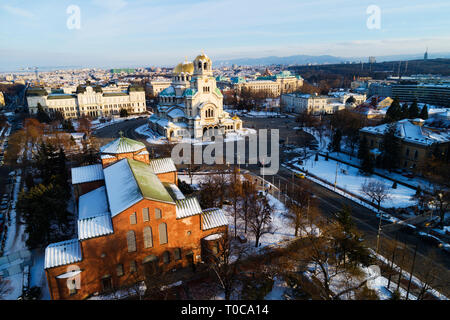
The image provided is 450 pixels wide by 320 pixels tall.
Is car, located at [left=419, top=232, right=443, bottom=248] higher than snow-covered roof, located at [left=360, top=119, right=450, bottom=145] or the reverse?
the reverse

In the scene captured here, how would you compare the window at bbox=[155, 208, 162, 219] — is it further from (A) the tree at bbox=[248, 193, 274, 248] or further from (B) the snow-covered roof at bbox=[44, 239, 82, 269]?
(A) the tree at bbox=[248, 193, 274, 248]

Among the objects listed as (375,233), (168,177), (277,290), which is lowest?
(375,233)

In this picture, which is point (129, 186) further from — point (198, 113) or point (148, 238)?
point (198, 113)

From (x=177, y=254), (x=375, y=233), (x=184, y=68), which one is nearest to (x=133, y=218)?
(x=177, y=254)

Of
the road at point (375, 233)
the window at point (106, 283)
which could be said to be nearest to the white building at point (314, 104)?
the road at point (375, 233)

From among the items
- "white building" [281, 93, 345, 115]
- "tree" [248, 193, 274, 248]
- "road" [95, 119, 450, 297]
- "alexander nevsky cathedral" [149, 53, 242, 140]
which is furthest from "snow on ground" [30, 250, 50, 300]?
"white building" [281, 93, 345, 115]
